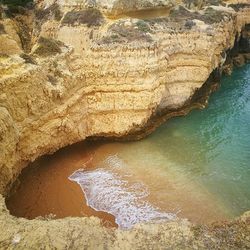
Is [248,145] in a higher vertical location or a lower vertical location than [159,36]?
lower

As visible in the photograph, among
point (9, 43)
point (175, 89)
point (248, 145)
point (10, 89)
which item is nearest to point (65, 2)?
point (9, 43)

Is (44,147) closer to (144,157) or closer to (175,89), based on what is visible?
(144,157)

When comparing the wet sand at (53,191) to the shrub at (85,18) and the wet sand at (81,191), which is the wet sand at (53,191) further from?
the shrub at (85,18)

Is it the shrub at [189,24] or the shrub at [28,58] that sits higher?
the shrub at [189,24]

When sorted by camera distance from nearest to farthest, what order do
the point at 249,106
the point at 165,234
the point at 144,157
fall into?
1. the point at 165,234
2. the point at 144,157
3. the point at 249,106

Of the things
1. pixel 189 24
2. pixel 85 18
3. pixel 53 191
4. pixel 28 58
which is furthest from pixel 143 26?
pixel 53 191

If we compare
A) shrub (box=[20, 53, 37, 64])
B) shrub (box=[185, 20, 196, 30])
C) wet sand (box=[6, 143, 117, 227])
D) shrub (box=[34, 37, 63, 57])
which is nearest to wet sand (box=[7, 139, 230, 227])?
wet sand (box=[6, 143, 117, 227])

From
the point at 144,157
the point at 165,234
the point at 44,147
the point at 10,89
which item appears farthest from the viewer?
the point at 144,157

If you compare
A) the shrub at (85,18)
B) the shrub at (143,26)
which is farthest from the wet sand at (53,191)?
the shrub at (85,18)
